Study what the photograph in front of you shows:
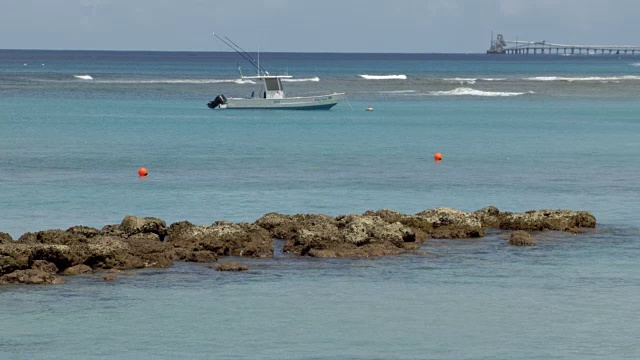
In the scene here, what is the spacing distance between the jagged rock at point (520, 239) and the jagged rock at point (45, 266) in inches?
378

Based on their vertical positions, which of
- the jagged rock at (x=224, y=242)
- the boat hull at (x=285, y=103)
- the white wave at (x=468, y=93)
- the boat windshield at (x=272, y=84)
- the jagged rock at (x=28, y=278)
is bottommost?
the jagged rock at (x=28, y=278)

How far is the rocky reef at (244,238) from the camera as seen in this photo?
2242cm

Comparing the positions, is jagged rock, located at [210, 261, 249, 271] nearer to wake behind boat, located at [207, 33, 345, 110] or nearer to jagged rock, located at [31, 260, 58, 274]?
jagged rock, located at [31, 260, 58, 274]

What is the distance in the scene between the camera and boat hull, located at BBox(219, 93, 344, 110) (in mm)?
72250

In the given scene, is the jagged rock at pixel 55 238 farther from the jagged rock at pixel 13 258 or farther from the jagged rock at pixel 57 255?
the jagged rock at pixel 13 258

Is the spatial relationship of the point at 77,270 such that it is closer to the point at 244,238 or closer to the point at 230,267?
the point at 230,267

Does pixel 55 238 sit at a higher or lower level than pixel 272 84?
lower

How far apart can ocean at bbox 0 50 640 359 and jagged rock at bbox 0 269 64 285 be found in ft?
0.96

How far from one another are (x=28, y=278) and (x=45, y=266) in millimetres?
615

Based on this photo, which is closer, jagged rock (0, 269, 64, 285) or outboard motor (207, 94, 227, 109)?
jagged rock (0, 269, 64, 285)

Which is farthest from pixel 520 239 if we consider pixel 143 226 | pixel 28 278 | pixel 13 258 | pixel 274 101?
pixel 274 101

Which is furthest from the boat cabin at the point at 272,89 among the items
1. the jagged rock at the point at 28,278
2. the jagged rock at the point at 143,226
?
the jagged rock at the point at 28,278

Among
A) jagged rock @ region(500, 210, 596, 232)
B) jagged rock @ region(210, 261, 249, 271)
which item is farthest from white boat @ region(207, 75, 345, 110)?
jagged rock @ region(210, 261, 249, 271)

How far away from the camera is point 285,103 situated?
237ft
